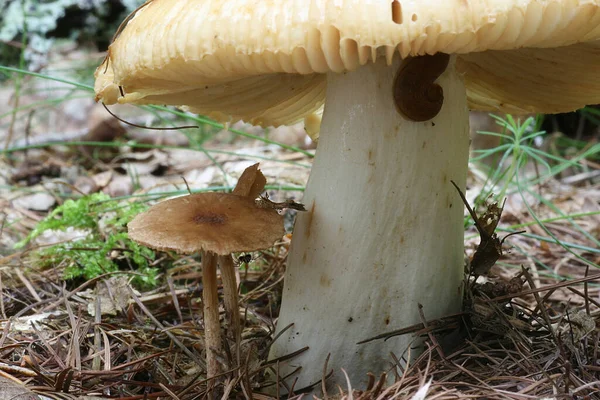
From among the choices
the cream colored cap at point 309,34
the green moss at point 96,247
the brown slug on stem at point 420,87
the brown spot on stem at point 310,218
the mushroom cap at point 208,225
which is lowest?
the green moss at point 96,247

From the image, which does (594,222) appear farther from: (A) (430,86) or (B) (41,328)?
(B) (41,328)

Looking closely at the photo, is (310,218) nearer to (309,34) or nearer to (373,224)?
(373,224)

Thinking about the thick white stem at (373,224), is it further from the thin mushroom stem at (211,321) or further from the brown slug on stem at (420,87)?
the thin mushroom stem at (211,321)

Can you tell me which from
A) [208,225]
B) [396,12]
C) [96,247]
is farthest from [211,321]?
[96,247]

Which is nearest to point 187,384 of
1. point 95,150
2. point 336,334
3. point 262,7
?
point 336,334

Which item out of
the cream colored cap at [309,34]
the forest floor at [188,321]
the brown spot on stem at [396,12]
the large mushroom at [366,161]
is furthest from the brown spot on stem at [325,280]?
the brown spot on stem at [396,12]

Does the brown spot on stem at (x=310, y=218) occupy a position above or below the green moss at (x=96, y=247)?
above

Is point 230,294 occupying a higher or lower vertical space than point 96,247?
higher
